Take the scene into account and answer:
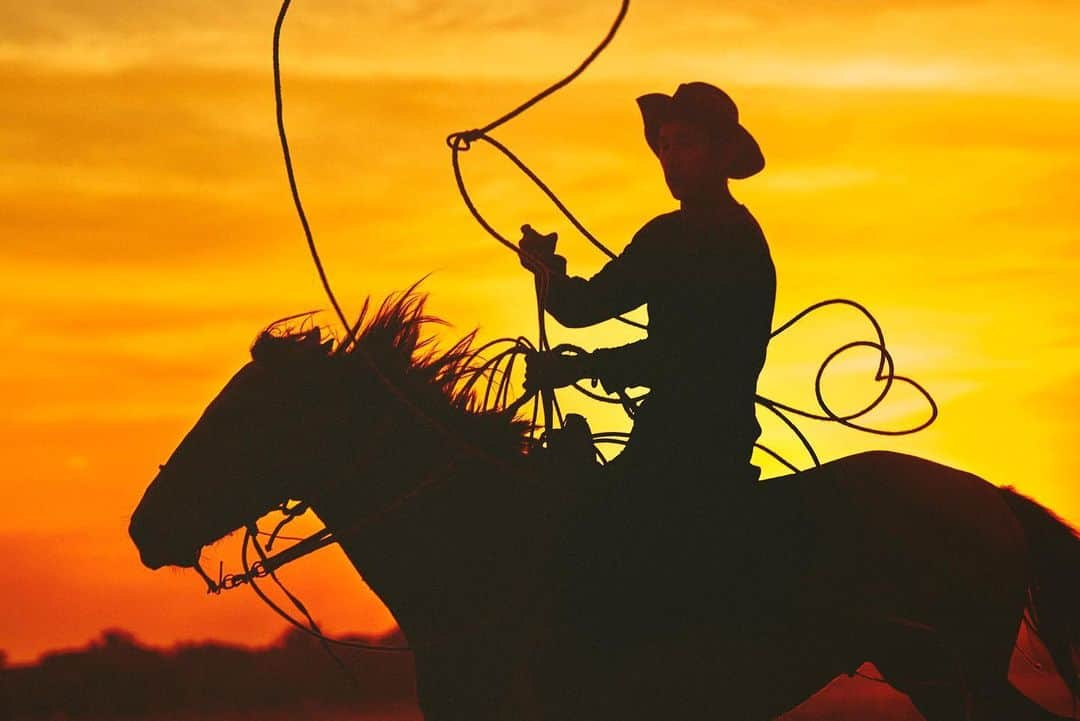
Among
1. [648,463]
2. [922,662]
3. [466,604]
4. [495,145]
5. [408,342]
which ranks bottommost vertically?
[922,662]

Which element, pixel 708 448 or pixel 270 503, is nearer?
pixel 708 448

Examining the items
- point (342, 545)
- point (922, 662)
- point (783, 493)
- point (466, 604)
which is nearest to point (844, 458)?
point (783, 493)

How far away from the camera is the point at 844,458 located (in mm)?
7207

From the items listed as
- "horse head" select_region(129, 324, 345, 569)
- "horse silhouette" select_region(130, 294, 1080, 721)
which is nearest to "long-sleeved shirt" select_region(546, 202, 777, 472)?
"horse silhouette" select_region(130, 294, 1080, 721)

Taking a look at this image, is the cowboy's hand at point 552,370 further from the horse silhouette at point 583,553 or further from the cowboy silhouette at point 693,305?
the horse silhouette at point 583,553

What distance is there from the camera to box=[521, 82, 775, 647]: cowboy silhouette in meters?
6.72

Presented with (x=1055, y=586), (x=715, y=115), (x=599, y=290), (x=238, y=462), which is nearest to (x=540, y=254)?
(x=599, y=290)

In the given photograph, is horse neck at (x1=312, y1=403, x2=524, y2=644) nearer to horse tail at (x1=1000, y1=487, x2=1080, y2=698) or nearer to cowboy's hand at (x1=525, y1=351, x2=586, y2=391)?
cowboy's hand at (x1=525, y1=351, x2=586, y2=391)

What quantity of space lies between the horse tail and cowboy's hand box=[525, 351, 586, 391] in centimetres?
221

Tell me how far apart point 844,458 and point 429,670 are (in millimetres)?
2131

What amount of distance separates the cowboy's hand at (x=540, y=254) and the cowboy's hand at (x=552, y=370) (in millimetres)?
388

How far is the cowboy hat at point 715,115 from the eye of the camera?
22.8 feet

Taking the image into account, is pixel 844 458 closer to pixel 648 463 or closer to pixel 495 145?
pixel 648 463

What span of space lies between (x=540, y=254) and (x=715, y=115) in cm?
101
